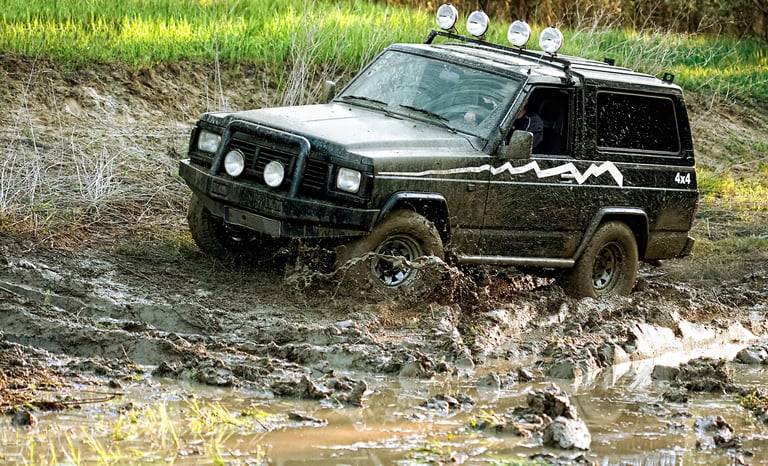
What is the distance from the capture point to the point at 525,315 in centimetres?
883

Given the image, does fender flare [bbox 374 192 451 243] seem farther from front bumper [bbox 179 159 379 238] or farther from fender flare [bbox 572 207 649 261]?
fender flare [bbox 572 207 649 261]

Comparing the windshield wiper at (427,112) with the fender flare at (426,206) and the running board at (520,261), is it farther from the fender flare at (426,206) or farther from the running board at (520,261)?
the running board at (520,261)

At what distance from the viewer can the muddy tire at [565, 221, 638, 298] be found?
9.36 meters

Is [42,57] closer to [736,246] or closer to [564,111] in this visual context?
[564,111]

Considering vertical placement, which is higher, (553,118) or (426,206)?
(553,118)

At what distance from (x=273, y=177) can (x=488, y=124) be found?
162 cm

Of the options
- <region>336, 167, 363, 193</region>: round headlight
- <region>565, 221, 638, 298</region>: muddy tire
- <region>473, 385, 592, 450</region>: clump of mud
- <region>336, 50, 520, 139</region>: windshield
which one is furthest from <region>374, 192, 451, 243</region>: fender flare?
<region>473, 385, 592, 450</region>: clump of mud

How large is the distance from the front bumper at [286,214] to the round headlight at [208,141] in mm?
364

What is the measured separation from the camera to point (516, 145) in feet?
28.0

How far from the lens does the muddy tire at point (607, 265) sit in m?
9.36

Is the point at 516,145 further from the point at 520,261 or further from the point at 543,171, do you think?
the point at 520,261

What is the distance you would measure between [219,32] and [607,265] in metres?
6.18

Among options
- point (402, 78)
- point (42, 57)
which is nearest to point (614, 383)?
point (402, 78)

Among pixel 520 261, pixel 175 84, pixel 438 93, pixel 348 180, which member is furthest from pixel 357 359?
pixel 175 84
